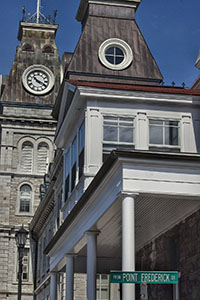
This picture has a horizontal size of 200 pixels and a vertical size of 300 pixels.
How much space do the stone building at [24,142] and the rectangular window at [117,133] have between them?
3358 centimetres

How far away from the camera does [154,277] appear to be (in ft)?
48.2

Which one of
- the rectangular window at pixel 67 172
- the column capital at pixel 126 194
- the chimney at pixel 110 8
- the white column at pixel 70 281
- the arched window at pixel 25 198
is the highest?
the chimney at pixel 110 8

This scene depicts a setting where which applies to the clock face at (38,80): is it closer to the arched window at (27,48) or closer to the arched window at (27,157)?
the arched window at (27,48)

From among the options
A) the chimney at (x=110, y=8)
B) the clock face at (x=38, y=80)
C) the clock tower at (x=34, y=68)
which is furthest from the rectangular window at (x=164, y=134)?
the clock face at (x=38, y=80)

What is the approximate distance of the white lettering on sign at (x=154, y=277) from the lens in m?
14.7

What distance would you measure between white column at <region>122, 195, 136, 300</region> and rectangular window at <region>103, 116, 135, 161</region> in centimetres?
491

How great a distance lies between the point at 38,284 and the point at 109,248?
27249 mm

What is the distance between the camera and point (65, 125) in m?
25.9

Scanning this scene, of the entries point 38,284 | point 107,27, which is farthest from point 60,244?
point 38,284

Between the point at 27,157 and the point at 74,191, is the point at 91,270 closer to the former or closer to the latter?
the point at 74,191

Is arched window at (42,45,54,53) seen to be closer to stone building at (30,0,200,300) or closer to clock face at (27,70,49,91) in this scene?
→ clock face at (27,70,49,91)

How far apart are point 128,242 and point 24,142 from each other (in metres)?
41.5

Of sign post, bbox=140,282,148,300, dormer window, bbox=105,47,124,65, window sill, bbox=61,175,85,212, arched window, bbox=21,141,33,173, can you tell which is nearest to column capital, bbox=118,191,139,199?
sign post, bbox=140,282,148,300

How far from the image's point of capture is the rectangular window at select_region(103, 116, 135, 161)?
22.3 metres
